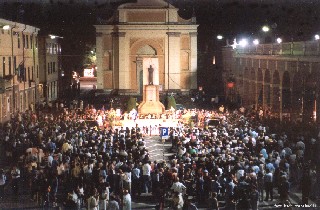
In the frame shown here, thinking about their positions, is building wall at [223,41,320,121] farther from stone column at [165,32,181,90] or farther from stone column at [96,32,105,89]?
stone column at [96,32,105,89]

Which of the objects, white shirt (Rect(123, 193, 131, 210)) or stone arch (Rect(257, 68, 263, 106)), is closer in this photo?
white shirt (Rect(123, 193, 131, 210))

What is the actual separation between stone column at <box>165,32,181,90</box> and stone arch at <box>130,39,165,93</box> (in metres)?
0.78

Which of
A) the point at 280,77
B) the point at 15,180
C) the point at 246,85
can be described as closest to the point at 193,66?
the point at 246,85

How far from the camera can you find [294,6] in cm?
5581

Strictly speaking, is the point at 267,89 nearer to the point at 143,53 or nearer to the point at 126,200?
the point at 143,53

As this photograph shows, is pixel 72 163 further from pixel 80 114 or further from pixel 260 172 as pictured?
pixel 80 114

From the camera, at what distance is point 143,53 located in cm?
6191

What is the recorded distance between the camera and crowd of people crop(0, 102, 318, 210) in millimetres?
17359

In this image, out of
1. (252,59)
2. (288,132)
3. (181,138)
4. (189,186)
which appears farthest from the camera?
(252,59)

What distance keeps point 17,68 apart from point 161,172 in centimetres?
2649

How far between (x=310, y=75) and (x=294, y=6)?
24955mm

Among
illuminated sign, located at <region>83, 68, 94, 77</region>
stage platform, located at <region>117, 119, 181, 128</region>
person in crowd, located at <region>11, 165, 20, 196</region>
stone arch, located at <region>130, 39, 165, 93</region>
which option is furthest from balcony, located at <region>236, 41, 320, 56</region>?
illuminated sign, located at <region>83, 68, 94, 77</region>

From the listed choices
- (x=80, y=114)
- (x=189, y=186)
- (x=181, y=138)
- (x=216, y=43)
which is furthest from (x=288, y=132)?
(x=216, y=43)

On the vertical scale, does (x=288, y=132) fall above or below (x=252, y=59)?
below
